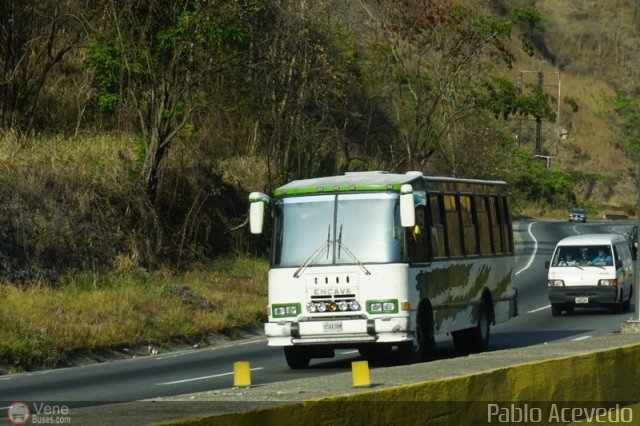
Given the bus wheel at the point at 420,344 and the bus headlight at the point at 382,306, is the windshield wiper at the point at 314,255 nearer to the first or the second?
the bus headlight at the point at 382,306

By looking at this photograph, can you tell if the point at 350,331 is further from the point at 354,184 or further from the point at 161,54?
the point at 161,54

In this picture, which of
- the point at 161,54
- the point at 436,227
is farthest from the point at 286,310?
the point at 161,54

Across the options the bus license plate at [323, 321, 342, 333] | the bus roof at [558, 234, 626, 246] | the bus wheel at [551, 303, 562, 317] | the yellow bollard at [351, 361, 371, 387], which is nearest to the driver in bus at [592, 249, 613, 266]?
the bus roof at [558, 234, 626, 246]

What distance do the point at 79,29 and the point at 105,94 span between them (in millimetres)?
4882

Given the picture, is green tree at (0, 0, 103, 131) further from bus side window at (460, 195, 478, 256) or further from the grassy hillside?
the grassy hillside

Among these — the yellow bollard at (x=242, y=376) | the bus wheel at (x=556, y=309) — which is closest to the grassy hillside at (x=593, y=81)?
the bus wheel at (x=556, y=309)

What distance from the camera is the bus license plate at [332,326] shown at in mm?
18984

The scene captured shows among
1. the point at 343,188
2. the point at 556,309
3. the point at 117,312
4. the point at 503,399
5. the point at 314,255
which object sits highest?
the point at 343,188

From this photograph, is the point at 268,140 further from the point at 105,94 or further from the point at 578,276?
the point at 578,276

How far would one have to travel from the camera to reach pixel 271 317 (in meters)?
19.5

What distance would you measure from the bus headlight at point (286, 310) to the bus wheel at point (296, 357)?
831 mm

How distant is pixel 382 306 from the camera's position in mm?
18984

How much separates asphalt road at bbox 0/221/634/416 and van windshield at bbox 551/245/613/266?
4.26 ft

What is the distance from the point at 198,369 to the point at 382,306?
11.3ft
